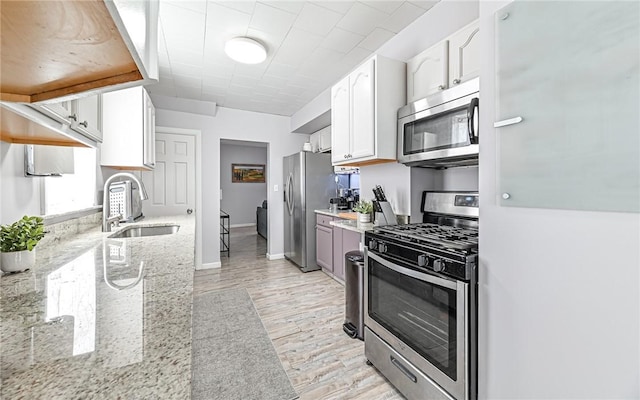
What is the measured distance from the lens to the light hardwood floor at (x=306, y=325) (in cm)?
167

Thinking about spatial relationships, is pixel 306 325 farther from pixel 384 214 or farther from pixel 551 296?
pixel 551 296

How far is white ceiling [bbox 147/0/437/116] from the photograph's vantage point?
204cm

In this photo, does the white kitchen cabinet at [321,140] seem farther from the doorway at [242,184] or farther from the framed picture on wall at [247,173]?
the framed picture on wall at [247,173]

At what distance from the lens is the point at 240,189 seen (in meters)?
8.06

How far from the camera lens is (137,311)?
2.29ft

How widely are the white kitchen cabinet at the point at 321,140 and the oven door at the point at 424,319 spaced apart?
107 inches

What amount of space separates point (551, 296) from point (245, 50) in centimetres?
273

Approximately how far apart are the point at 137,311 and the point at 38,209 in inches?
64.6

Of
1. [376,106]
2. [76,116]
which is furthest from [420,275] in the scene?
[76,116]

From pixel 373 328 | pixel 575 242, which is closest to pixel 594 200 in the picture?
pixel 575 242

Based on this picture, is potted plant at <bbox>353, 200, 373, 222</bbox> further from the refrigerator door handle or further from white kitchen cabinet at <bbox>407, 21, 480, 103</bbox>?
the refrigerator door handle

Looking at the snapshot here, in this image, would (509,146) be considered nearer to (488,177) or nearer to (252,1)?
(488,177)

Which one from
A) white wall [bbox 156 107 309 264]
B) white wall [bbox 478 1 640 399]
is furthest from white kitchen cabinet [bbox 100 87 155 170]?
white wall [bbox 478 1 640 399]

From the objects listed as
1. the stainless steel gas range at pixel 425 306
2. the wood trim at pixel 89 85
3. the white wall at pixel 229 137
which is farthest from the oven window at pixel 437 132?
the white wall at pixel 229 137
